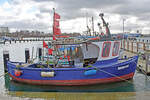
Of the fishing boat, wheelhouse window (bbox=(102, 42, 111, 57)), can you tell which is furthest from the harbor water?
wheelhouse window (bbox=(102, 42, 111, 57))

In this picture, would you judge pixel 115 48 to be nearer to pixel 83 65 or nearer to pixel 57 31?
pixel 83 65

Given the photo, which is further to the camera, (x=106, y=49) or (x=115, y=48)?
(x=115, y=48)

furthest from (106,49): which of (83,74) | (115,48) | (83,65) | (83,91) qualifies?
(83,91)

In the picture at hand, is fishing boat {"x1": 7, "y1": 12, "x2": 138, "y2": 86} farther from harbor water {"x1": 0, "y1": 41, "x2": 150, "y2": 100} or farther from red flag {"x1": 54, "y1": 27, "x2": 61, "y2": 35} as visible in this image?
harbor water {"x1": 0, "y1": 41, "x2": 150, "y2": 100}

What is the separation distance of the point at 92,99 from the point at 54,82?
3296 mm

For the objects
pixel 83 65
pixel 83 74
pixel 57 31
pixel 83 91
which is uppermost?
pixel 57 31

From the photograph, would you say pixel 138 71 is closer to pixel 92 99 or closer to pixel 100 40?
pixel 100 40

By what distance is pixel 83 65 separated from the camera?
37.6 ft

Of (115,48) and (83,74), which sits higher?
(115,48)

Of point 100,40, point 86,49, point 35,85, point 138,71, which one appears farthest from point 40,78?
point 138,71

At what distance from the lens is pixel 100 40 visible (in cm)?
1067

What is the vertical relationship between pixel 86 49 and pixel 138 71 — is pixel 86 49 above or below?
above

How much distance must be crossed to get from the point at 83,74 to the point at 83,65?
120cm

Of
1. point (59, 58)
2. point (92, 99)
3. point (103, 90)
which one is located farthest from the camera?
point (59, 58)
